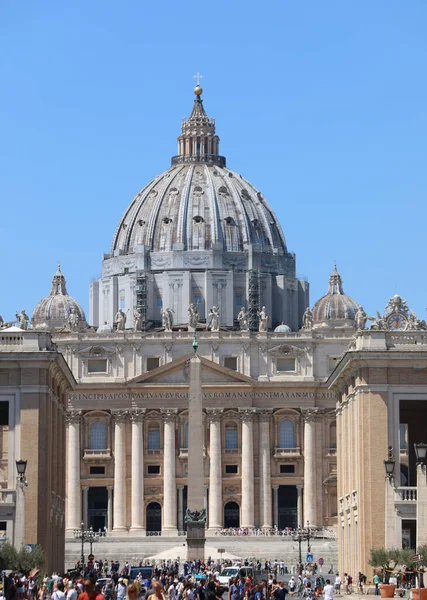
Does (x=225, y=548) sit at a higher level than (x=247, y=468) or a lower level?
lower

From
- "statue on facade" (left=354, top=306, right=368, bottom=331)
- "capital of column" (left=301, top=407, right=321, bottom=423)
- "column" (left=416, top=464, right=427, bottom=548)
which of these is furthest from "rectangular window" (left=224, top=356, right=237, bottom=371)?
"column" (left=416, top=464, right=427, bottom=548)

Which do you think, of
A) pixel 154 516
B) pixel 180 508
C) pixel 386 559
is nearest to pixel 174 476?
pixel 180 508

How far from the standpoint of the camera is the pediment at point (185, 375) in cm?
17388

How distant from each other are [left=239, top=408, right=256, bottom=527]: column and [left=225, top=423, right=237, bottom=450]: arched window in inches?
63.5

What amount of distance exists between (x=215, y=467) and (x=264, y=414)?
6.59 m

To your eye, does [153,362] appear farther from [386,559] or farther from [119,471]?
[386,559]

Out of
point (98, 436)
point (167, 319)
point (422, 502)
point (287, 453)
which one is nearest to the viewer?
point (422, 502)

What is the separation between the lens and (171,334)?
179125mm

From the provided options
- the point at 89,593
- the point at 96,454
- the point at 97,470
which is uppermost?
the point at 96,454

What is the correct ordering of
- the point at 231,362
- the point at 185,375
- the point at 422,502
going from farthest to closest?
the point at 231,362
the point at 185,375
the point at 422,502

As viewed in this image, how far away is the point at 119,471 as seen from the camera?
174000 mm

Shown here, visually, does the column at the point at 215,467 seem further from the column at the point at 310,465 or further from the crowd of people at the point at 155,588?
the crowd of people at the point at 155,588

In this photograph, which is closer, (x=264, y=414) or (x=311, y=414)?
(x=311, y=414)

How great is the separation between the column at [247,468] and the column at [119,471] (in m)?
10.3
